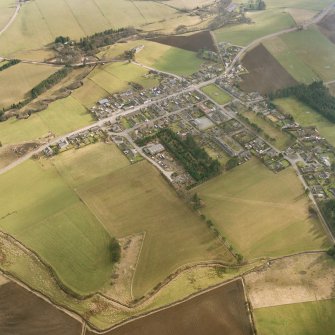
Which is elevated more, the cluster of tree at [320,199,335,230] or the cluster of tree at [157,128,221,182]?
the cluster of tree at [157,128,221,182]

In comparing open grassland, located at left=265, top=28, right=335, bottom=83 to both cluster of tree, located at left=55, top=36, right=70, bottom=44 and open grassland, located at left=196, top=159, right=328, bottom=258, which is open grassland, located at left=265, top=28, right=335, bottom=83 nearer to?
open grassland, located at left=196, top=159, right=328, bottom=258

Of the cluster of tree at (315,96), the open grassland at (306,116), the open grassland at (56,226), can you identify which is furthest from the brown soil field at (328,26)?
the open grassland at (56,226)

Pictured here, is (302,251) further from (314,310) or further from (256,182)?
(256,182)

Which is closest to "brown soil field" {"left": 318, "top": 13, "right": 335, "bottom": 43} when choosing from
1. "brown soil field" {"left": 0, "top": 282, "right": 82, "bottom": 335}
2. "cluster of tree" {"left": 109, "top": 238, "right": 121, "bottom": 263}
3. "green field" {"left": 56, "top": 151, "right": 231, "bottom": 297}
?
"green field" {"left": 56, "top": 151, "right": 231, "bottom": 297}

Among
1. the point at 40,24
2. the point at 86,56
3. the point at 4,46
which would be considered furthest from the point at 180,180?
the point at 40,24

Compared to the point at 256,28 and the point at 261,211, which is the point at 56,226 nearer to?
the point at 261,211

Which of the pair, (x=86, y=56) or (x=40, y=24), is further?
(x=40, y=24)

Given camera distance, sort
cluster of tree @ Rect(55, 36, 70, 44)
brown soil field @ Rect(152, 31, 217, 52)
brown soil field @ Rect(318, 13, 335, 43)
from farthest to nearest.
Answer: brown soil field @ Rect(318, 13, 335, 43), brown soil field @ Rect(152, 31, 217, 52), cluster of tree @ Rect(55, 36, 70, 44)
